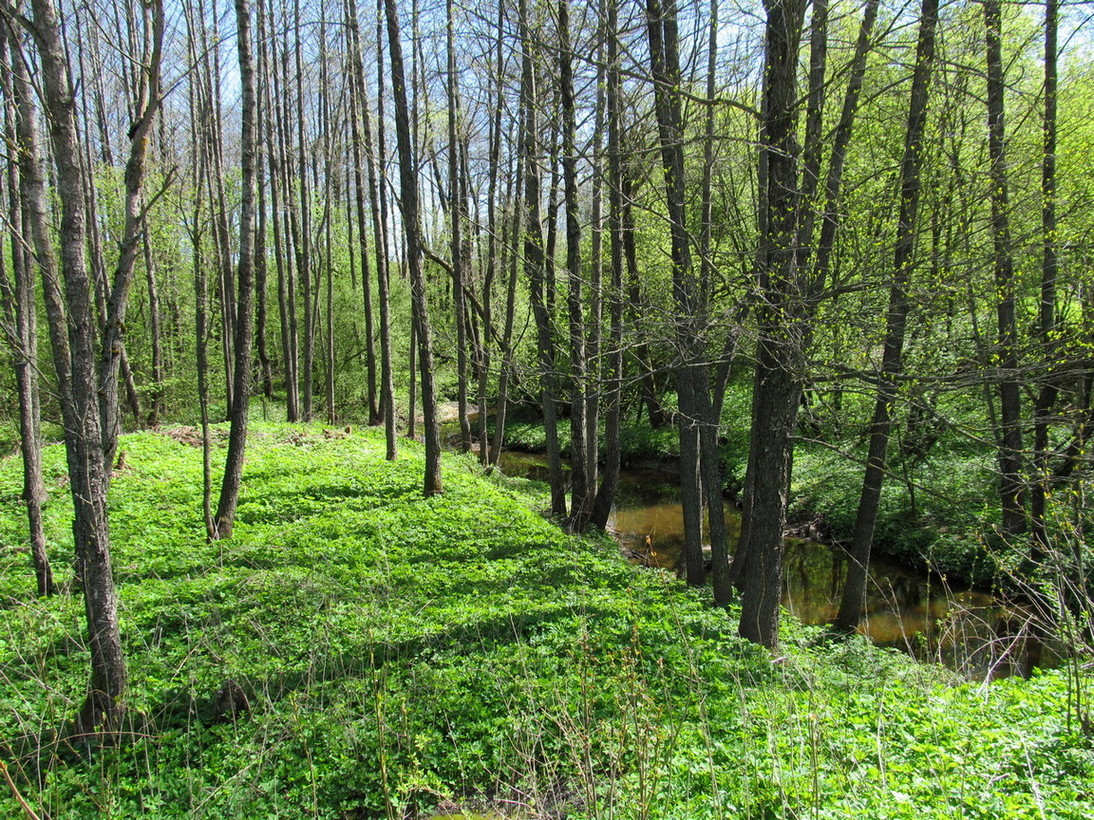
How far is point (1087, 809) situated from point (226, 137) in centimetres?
2828

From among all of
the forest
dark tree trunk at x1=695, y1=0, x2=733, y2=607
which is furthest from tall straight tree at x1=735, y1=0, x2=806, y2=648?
dark tree trunk at x1=695, y1=0, x2=733, y2=607

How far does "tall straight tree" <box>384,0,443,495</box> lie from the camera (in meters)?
10.3

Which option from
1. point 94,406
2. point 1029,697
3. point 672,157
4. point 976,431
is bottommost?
point 1029,697

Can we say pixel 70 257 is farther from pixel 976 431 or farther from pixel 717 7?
pixel 717 7

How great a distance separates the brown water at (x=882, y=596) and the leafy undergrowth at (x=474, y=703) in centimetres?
118

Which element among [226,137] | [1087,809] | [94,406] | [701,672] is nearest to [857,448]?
[701,672]

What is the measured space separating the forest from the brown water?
0.35 feet

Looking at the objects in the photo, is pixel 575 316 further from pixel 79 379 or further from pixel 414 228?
pixel 79 379

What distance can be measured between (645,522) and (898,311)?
29.4 feet

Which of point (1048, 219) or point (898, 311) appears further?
point (1048, 219)

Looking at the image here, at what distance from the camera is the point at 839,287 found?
4.51 metres

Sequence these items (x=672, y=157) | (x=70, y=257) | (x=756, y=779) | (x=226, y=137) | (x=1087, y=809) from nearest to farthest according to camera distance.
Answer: (x=1087, y=809)
(x=756, y=779)
(x=70, y=257)
(x=672, y=157)
(x=226, y=137)

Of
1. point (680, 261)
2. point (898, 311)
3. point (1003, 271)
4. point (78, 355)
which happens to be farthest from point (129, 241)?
point (1003, 271)

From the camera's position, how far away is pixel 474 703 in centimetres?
443
